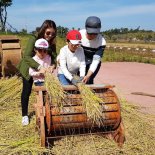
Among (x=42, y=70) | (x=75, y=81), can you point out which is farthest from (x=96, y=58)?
(x=42, y=70)

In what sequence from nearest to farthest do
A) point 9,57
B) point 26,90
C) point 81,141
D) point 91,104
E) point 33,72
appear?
1. point 91,104
2. point 81,141
3. point 33,72
4. point 26,90
5. point 9,57

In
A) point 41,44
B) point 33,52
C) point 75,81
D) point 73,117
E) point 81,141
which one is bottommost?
point 81,141

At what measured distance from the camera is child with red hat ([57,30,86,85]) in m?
5.15

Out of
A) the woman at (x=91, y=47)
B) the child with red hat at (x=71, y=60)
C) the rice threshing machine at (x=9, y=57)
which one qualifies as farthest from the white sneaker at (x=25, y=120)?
the rice threshing machine at (x=9, y=57)

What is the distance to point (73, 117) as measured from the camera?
15.7 feet

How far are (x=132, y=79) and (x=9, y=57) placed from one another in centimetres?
370

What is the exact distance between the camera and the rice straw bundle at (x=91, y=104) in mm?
4707

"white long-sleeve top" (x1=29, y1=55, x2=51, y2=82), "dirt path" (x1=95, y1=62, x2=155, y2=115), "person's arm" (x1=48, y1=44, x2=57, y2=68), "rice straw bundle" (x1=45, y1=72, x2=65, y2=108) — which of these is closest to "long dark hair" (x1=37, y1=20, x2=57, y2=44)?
"person's arm" (x1=48, y1=44, x2=57, y2=68)

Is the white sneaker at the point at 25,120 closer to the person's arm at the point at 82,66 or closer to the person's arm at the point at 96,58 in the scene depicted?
the person's arm at the point at 82,66

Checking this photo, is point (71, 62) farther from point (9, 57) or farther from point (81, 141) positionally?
point (9, 57)

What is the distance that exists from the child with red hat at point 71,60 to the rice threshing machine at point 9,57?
16.2ft

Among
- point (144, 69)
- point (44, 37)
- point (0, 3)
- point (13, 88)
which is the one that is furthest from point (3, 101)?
point (0, 3)

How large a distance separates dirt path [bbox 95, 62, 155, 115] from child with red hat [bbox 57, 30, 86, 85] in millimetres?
2308

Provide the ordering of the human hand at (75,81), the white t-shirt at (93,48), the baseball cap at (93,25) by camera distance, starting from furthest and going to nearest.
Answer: the white t-shirt at (93,48) < the baseball cap at (93,25) < the human hand at (75,81)
